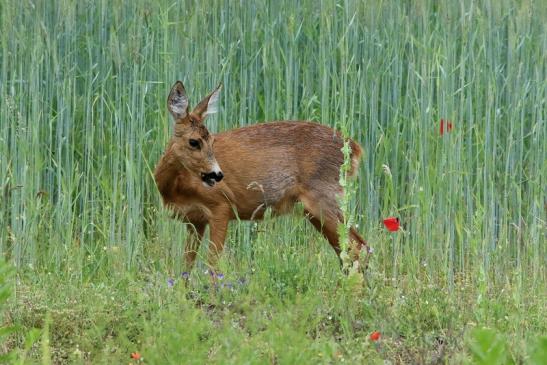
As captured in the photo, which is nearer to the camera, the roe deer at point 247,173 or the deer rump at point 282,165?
the roe deer at point 247,173

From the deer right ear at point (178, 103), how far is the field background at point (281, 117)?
8.9 inches

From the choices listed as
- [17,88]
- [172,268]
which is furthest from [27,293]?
[17,88]

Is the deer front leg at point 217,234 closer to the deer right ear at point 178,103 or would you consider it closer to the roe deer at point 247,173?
the roe deer at point 247,173

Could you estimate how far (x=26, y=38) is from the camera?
7578 mm

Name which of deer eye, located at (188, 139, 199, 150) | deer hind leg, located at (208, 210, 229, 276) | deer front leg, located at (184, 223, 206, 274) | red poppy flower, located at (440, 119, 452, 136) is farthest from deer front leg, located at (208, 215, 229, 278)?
red poppy flower, located at (440, 119, 452, 136)

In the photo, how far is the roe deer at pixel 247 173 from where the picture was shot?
7.25 metres

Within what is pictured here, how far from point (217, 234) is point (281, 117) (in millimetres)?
1117

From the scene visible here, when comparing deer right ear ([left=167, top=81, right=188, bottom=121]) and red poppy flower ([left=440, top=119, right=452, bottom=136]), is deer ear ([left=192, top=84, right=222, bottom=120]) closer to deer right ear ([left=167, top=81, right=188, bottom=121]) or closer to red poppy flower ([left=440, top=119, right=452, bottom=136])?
deer right ear ([left=167, top=81, right=188, bottom=121])

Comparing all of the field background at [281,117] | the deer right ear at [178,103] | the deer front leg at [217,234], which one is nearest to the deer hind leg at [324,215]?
the field background at [281,117]

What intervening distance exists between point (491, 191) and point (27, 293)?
267 centimetres

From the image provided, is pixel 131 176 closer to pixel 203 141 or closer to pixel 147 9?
pixel 203 141

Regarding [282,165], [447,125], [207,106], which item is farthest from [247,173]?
[447,125]

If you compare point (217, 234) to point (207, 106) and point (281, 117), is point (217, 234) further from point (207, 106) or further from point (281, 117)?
point (281, 117)

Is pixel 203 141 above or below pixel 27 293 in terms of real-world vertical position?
above
